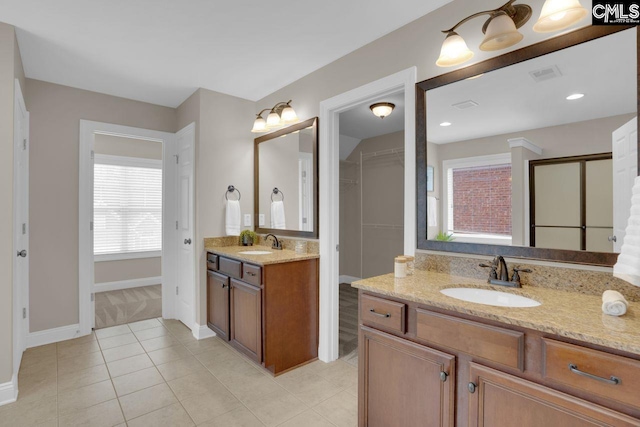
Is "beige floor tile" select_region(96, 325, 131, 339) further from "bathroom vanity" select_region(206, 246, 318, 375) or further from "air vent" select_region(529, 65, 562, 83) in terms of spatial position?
"air vent" select_region(529, 65, 562, 83)

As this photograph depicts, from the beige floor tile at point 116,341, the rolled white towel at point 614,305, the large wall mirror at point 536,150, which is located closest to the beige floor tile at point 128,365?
the beige floor tile at point 116,341

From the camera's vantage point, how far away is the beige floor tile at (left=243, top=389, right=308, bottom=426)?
1.97 m

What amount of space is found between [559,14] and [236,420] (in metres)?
2.64

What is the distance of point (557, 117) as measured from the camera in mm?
1554

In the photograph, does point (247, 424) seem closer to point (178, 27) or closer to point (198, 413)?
point (198, 413)

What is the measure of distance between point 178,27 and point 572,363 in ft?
9.11

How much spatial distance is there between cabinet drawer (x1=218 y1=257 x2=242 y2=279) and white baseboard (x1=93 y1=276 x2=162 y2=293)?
2.97 meters

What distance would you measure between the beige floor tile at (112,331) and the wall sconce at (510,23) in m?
3.78

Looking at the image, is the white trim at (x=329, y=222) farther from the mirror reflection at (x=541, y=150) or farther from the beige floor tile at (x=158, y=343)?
the beige floor tile at (x=158, y=343)

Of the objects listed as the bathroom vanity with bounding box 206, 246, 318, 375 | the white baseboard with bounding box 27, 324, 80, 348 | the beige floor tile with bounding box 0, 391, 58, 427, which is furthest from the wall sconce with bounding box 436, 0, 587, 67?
the white baseboard with bounding box 27, 324, 80, 348

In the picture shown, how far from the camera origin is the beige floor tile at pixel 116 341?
3.06 metres

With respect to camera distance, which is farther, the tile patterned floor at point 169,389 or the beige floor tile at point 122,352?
the beige floor tile at point 122,352

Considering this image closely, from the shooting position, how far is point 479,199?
186 centimetres

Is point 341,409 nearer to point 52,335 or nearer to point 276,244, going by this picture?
point 276,244
